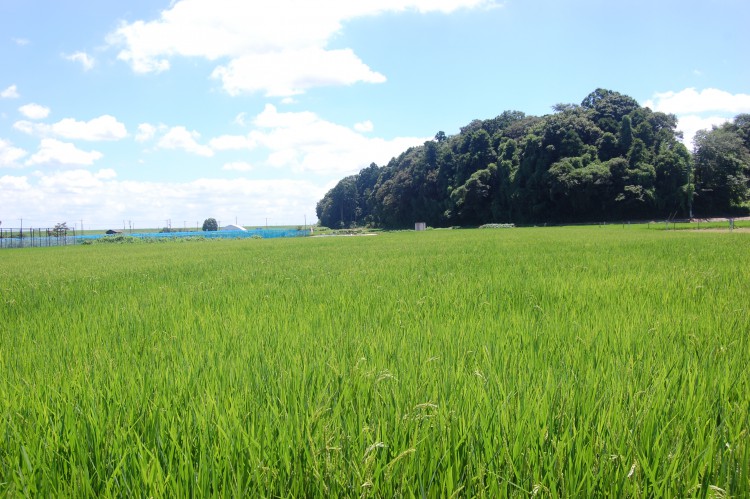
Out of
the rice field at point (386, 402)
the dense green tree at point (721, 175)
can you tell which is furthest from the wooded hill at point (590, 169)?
the rice field at point (386, 402)

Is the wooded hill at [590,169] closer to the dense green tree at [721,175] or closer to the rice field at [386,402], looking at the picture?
the dense green tree at [721,175]

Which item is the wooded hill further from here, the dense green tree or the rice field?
the rice field

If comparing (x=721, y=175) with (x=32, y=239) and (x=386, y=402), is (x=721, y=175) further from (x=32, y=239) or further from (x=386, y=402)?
(x=32, y=239)

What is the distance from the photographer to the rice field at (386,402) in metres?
1.30

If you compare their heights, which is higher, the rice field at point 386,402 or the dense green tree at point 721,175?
the dense green tree at point 721,175

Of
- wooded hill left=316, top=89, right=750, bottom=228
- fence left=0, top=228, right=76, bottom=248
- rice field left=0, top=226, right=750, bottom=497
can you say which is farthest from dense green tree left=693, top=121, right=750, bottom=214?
fence left=0, top=228, right=76, bottom=248

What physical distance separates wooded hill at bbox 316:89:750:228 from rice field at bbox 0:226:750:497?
5161cm

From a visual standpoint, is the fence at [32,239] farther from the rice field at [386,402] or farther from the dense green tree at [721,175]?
the dense green tree at [721,175]

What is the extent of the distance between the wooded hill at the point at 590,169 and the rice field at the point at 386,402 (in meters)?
51.6

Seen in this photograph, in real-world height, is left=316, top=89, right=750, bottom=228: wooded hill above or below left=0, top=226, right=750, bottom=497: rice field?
above

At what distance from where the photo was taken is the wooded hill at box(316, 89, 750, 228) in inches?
1905

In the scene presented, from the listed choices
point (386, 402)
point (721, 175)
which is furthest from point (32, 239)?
point (721, 175)

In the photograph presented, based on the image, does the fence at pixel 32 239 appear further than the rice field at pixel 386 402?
Yes

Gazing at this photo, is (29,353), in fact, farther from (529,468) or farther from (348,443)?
(529,468)
